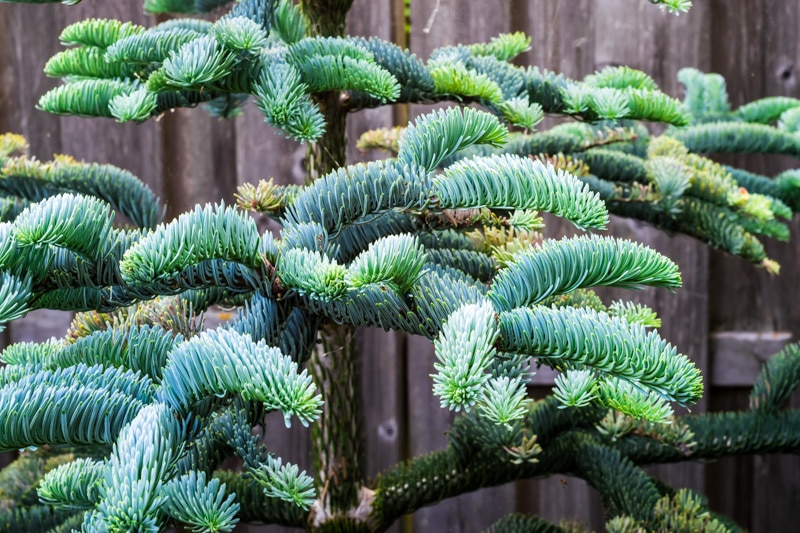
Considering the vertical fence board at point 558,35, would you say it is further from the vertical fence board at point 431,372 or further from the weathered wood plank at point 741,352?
the weathered wood plank at point 741,352

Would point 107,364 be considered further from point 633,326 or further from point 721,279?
point 721,279

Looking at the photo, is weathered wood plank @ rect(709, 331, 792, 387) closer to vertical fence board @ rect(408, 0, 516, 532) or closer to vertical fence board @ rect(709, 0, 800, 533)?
vertical fence board @ rect(709, 0, 800, 533)

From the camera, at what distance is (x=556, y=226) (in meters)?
1.53

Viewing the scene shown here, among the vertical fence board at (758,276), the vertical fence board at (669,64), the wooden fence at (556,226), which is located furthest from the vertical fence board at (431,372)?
the vertical fence board at (758,276)

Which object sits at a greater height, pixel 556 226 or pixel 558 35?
pixel 558 35

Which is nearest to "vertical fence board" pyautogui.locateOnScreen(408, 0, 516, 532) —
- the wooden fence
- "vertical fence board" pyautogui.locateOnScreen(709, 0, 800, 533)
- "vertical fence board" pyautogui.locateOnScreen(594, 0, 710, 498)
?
the wooden fence

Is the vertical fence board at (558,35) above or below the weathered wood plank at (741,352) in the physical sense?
above

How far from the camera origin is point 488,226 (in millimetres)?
703

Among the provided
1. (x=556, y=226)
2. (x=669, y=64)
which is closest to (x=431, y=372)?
(x=556, y=226)

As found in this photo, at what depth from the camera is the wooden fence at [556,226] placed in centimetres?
152

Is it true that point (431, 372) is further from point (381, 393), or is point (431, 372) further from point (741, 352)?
point (741, 352)

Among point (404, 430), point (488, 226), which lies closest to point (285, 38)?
point (488, 226)

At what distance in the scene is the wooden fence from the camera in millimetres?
1523

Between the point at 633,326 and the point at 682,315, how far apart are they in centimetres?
117
